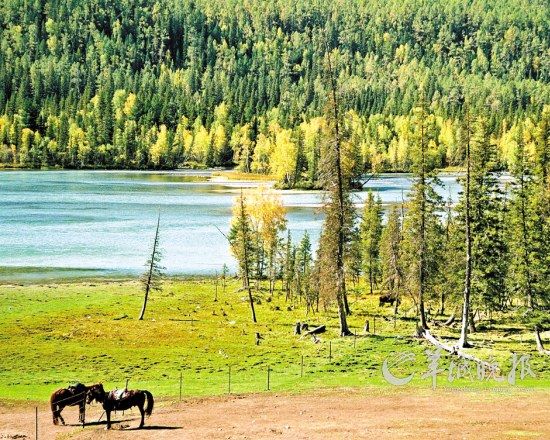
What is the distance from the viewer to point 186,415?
2656cm

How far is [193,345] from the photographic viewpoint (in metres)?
44.9

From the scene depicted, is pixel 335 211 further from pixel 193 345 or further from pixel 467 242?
pixel 193 345

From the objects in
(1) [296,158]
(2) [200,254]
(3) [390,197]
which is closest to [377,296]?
(2) [200,254]

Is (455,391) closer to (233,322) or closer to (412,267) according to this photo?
(412,267)

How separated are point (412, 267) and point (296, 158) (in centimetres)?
11560

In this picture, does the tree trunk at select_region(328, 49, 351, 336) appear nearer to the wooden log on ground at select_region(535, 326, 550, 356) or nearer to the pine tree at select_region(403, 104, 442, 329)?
the pine tree at select_region(403, 104, 442, 329)

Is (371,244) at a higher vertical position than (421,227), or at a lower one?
lower

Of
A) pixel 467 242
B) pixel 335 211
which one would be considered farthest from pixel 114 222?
pixel 467 242

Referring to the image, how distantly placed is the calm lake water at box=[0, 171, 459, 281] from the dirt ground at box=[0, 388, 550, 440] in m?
20.3

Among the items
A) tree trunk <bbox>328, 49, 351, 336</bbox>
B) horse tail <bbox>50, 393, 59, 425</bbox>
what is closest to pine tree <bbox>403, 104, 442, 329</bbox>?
tree trunk <bbox>328, 49, 351, 336</bbox>

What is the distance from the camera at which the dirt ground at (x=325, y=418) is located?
23109 mm

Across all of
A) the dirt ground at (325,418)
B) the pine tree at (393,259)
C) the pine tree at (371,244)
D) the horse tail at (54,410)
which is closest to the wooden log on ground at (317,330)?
the pine tree at (393,259)

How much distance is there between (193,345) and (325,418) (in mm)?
20820

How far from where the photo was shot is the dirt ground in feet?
75.8
